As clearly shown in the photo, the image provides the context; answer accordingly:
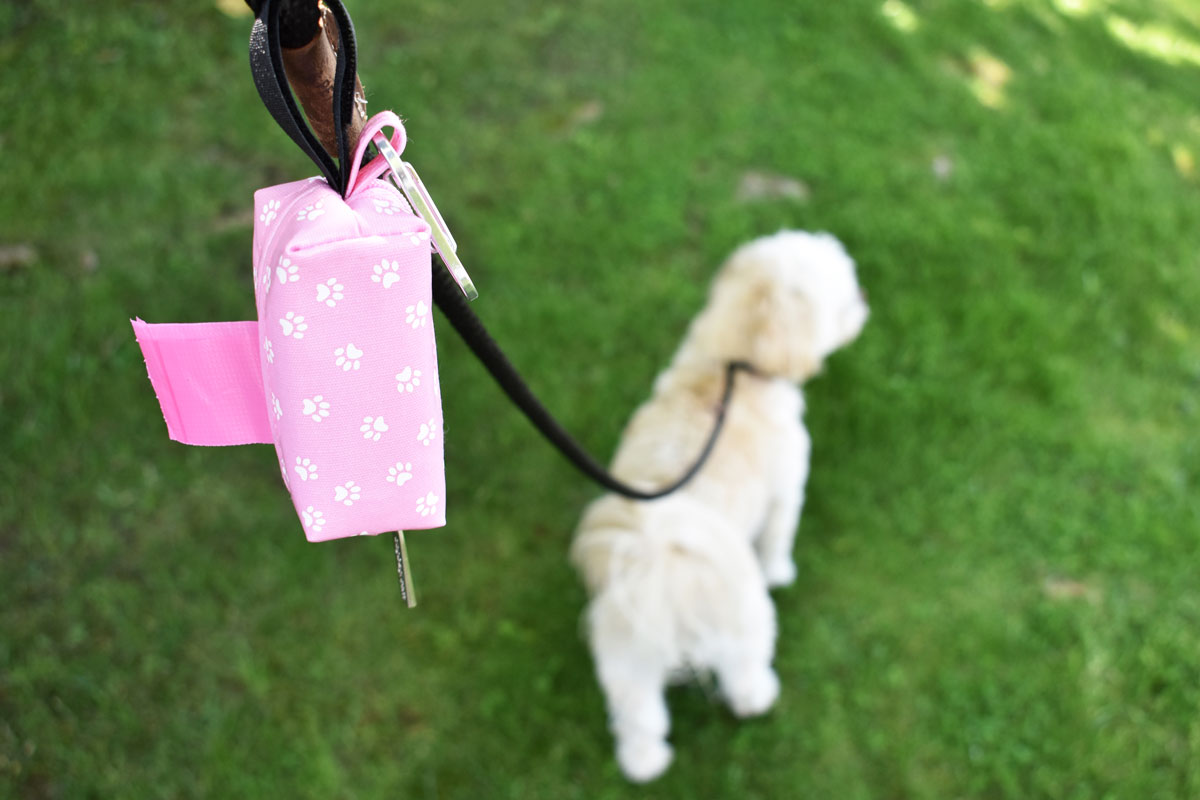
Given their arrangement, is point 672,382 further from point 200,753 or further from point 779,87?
point 779,87

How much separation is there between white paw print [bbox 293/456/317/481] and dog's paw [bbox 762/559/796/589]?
223 cm

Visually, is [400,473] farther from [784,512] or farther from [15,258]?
[15,258]

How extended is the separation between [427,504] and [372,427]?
156mm

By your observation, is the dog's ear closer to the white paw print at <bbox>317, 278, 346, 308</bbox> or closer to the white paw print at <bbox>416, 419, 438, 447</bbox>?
the white paw print at <bbox>416, 419, 438, 447</bbox>

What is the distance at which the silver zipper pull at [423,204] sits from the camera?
36.8 inches

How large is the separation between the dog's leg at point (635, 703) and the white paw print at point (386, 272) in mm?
1495

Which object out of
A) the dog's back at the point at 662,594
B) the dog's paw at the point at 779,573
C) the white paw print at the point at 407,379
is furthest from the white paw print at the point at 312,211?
the dog's paw at the point at 779,573

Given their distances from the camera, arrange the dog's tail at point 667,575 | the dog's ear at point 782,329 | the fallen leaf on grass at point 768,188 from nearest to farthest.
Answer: the dog's tail at point 667,575 → the dog's ear at point 782,329 → the fallen leaf on grass at point 768,188

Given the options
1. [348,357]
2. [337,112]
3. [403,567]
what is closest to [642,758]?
[403,567]

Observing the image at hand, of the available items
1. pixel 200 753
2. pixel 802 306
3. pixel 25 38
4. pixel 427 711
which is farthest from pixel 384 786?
pixel 25 38

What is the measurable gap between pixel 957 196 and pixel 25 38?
217 inches

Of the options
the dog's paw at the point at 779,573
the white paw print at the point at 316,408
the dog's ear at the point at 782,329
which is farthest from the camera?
the dog's paw at the point at 779,573

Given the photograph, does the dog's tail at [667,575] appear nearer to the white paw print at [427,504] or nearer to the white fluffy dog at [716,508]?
the white fluffy dog at [716,508]

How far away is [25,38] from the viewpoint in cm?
445
